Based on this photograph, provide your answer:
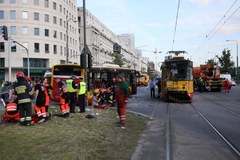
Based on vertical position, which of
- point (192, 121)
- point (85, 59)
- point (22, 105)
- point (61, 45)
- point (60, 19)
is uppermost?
point (60, 19)

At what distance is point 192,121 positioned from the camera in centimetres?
1337

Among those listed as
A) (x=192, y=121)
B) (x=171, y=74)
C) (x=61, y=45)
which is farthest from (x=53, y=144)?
(x=61, y=45)

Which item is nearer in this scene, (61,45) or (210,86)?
(210,86)

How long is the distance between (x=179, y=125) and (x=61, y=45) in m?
63.0

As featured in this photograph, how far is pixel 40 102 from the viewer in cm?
1158

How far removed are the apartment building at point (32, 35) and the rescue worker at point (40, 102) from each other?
50363 mm

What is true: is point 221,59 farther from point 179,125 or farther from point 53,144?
point 53,144

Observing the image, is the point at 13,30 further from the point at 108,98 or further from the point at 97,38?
the point at 108,98

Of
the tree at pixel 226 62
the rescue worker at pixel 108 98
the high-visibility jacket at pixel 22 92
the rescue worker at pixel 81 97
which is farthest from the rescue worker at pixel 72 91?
the tree at pixel 226 62

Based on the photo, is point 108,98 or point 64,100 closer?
point 64,100

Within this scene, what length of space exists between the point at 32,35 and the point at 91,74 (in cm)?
4442

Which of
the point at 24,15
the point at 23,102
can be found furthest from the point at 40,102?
the point at 24,15

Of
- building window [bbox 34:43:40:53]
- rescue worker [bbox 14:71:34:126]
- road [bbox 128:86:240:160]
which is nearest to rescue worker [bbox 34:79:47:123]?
rescue worker [bbox 14:71:34:126]

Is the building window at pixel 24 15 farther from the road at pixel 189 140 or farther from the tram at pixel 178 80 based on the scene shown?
the road at pixel 189 140
